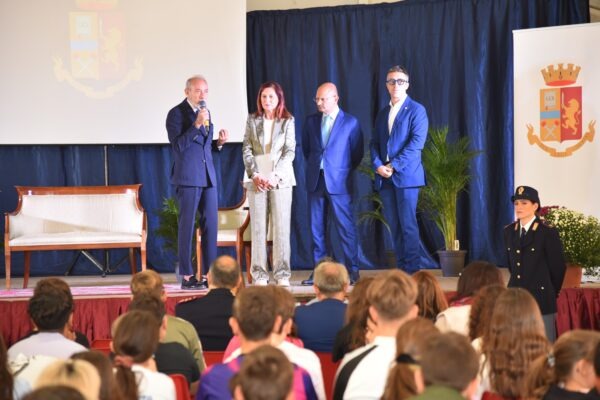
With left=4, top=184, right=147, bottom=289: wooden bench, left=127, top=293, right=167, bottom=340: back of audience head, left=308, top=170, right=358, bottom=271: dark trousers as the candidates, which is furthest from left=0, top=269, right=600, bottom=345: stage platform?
left=127, top=293, right=167, bottom=340: back of audience head

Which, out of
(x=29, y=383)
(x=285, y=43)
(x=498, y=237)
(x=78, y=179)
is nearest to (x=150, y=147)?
(x=78, y=179)

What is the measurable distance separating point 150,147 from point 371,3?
2887 millimetres

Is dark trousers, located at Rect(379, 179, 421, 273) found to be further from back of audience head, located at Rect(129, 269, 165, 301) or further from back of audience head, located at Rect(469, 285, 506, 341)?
back of audience head, located at Rect(469, 285, 506, 341)

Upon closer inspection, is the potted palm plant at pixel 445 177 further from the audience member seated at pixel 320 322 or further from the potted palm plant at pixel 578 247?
the audience member seated at pixel 320 322

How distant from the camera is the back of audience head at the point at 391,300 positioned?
10.0 ft

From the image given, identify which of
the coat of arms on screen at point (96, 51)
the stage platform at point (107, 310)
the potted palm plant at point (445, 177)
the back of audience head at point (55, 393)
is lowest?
the stage platform at point (107, 310)

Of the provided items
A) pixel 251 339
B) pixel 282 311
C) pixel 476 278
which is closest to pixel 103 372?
pixel 251 339

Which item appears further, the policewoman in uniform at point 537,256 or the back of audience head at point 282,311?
the policewoman in uniform at point 537,256

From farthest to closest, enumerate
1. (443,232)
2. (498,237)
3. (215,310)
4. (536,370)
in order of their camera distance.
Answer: (498,237), (443,232), (215,310), (536,370)

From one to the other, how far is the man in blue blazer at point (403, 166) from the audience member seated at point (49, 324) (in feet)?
12.0

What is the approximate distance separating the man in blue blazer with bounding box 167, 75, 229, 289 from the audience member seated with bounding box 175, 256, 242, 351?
239 centimetres

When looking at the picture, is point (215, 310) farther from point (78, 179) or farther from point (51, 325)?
point (78, 179)

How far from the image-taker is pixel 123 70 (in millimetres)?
9328

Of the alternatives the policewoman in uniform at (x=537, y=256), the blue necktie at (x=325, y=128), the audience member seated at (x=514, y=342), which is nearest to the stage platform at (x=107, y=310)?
the policewoman in uniform at (x=537, y=256)
